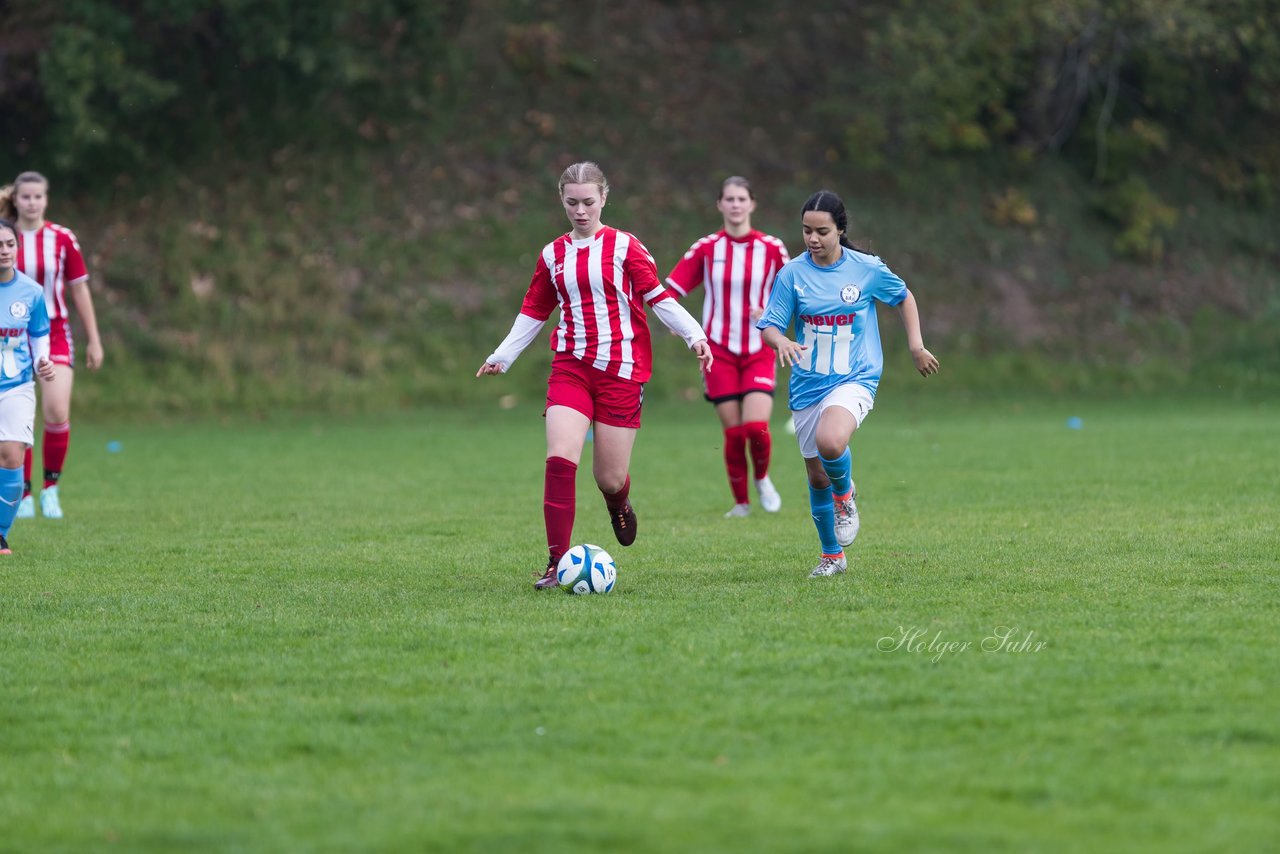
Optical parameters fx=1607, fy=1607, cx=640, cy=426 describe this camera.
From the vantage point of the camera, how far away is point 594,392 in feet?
26.4

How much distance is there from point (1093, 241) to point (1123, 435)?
1135 cm

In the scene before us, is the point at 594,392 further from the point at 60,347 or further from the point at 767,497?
the point at 60,347

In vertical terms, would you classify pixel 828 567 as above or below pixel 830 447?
below

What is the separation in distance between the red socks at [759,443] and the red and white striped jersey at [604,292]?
3725mm

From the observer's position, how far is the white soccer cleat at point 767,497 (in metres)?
11.9

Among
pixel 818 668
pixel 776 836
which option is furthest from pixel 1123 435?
pixel 776 836

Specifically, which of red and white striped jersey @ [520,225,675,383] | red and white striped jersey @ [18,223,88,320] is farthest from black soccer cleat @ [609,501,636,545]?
red and white striped jersey @ [18,223,88,320]

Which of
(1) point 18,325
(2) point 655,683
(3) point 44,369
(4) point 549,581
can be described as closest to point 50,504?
(3) point 44,369

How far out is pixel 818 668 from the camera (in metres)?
5.80

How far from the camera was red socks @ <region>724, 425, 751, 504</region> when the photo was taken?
38.5ft

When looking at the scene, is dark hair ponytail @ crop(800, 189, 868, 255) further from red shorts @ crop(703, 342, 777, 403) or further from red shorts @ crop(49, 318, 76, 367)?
red shorts @ crop(49, 318, 76, 367)

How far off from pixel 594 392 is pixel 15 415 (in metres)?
3.46

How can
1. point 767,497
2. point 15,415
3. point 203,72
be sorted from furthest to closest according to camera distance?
point 203,72 → point 767,497 → point 15,415

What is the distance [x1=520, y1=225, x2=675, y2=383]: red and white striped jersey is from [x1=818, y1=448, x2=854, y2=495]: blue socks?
1.05 metres
